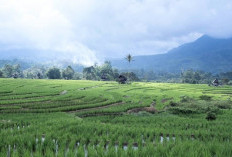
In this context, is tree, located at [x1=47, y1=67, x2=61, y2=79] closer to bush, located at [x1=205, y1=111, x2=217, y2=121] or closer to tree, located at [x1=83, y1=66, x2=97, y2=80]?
tree, located at [x1=83, y1=66, x2=97, y2=80]

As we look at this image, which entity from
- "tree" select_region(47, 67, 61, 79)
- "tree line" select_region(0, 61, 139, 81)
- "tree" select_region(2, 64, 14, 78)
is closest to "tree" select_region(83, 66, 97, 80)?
"tree line" select_region(0, 61, 139, 81)

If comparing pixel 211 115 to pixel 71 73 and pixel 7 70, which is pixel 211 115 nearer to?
pixel 71 73

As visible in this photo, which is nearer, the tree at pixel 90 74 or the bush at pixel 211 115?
the bush at pixel 211 115

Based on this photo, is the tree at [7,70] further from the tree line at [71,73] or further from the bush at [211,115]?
the bush at [211,115]

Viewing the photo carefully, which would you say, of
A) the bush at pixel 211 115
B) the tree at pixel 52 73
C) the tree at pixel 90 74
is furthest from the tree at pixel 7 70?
the bush at pixel 211 115

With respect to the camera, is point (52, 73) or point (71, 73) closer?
point (52, 73)

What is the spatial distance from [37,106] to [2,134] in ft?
40.4

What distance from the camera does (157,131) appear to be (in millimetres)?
10445

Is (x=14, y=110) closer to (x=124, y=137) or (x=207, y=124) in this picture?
(x=124, y=137)

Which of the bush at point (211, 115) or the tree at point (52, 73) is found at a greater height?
the tree at point (52, 73)

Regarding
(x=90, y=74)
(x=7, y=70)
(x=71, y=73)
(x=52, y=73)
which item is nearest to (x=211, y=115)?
Answer: (x=52, y=73)

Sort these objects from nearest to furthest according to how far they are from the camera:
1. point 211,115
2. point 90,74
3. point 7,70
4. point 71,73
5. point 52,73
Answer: point 211,115 < point 52,73 < point 71,73 < point 7,70 < point 90,74

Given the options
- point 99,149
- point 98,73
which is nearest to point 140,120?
point 99,149

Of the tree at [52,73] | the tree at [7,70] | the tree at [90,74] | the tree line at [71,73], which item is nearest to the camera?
the tree at [52,73]
